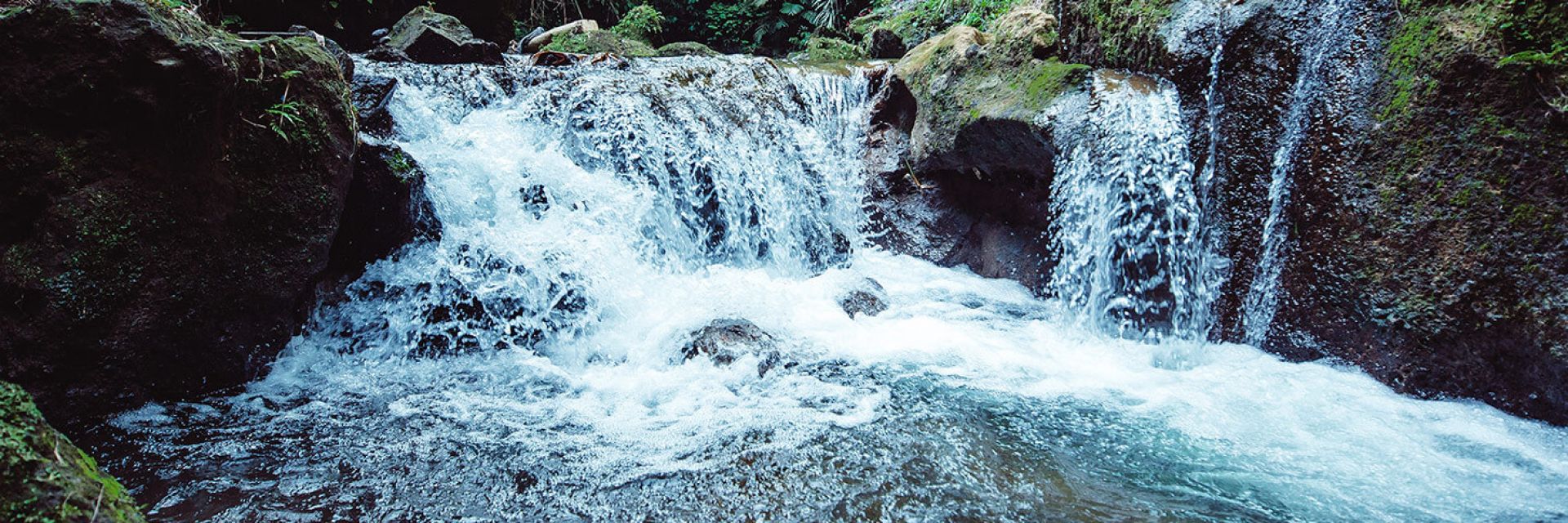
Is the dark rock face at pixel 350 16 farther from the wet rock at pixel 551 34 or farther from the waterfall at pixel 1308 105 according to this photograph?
the waterfall at pixel 1308 105

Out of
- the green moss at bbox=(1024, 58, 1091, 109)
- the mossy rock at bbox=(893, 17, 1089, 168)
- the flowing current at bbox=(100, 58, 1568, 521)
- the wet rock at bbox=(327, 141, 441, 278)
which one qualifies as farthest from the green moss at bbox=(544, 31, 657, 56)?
the green moss at bbox=(1024, 58, 1091, 109)

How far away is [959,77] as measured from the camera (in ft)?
19.0

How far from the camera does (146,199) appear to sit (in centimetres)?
302

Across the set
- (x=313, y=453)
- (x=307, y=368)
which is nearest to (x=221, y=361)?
(x=307, y=368)

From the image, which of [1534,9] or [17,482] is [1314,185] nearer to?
[1534,9]

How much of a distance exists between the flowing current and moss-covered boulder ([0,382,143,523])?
0.88 m

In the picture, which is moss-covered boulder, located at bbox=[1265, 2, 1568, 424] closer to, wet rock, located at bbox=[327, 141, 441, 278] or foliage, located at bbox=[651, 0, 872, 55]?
wet rock, located at bbox=[327, 141, 441, 278]

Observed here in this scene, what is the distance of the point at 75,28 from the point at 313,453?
69.4 inches

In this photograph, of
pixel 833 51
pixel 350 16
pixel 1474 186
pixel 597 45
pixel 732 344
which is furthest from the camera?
pixel 833 51

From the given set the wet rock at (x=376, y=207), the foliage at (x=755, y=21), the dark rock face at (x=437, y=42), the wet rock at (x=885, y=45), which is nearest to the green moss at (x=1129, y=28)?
the wet rock at (x=376, y=207)

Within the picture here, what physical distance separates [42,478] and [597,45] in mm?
9255

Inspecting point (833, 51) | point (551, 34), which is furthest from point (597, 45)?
point (833, 51)

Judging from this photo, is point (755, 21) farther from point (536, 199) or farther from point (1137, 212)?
point (1137, 212)

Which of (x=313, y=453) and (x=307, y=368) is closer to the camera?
(x=313, y=453)
